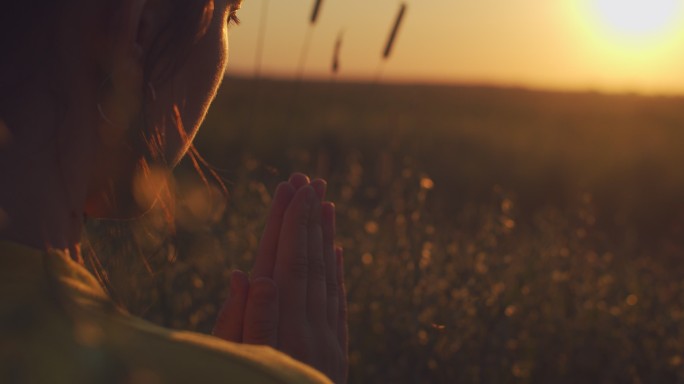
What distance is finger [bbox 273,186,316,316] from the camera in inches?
55.5

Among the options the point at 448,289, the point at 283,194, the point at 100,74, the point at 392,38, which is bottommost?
the point at 448,289

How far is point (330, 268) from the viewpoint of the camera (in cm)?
151

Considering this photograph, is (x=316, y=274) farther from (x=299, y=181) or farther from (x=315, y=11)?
(x=315, y=11)

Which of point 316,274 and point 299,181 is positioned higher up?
point 299,181

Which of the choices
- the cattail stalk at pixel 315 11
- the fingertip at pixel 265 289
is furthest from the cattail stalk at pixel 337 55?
the fingertip at pixel 265 289

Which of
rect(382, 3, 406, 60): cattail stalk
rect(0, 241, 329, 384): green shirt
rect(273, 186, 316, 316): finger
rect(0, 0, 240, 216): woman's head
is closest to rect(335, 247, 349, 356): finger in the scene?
rect(273, 186, 316, 316): finger

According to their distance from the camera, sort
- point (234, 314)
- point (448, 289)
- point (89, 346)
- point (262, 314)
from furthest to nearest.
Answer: point (448, 289) → point (234, 314) → point (262, 314) → point (89, 346)

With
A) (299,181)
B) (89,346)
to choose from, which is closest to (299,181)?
(299,181)

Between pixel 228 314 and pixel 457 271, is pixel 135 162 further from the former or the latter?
pixel 457 271

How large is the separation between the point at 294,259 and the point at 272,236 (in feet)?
0.32

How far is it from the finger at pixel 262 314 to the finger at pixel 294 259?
0.03 metres

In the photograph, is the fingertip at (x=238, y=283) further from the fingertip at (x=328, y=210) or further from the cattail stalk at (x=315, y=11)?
the cattail stalk at (x=315, y=11)

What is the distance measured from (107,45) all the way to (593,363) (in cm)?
253

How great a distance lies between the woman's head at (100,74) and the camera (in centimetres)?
104
